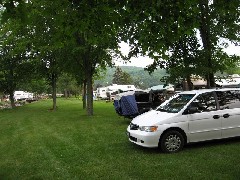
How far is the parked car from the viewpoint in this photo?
18.9 meters

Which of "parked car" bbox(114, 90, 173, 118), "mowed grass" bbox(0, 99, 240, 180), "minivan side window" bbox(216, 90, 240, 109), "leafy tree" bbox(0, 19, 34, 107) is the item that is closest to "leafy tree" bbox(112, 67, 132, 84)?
"leafy tree" bbox(0, 19, 34, 107)

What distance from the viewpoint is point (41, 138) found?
14.7 meters

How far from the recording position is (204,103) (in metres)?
10.7

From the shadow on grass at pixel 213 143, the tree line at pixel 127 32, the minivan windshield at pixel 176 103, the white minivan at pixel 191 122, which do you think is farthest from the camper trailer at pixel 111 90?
the white minivan at pixel 191 122

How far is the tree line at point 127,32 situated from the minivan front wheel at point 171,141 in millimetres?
2309

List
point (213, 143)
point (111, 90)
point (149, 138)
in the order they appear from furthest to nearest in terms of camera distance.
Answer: point (111, 90) < point (213, 143) < point (149, 138)

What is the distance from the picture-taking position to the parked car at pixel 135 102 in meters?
18.9

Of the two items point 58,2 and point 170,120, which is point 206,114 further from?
point 58,2

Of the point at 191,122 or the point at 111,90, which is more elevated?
the point at 111,90

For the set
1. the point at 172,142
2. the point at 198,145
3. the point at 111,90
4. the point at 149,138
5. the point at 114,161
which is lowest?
the point at 114,161

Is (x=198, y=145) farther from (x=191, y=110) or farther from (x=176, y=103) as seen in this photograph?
(x=176, y=103)

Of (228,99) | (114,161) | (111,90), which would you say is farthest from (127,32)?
(111,90)

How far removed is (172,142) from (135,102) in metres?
9.17

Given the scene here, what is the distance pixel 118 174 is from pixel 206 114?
3669 millimetres
